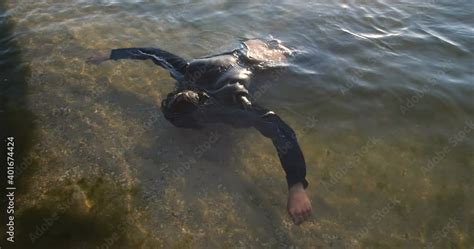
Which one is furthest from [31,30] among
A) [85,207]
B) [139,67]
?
[85,207]

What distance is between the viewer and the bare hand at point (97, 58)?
6.76m

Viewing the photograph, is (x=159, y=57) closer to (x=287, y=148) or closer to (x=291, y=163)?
(x=287, y=148)

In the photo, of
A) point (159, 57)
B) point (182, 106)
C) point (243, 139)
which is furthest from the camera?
point (159, 57)

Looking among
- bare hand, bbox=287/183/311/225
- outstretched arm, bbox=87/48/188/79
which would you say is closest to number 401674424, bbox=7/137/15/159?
outstretched arm, bbox=87/48/188/79

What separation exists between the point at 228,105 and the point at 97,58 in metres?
2.95

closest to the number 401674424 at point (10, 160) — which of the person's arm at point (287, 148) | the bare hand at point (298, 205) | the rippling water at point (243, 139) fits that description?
the rippling water at point (243, 139)

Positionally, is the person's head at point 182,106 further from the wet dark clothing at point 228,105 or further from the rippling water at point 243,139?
the rippling water at point 243,139

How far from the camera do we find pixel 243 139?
565cm

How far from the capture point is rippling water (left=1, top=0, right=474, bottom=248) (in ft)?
14.6

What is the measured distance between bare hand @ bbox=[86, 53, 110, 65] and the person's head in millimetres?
2326

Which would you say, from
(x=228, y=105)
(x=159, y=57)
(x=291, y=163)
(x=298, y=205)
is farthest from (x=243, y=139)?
(x=159, y=57)

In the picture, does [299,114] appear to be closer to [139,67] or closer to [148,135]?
[148,135]

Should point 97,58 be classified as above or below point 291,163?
below

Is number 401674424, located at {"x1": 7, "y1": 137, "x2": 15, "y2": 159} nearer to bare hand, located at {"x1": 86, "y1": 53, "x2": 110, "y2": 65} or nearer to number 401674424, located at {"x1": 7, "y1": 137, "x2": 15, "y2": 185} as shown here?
number 401674424, located at {"x1": 7, "y1": 137, "x2": 15, "y2": 185}
